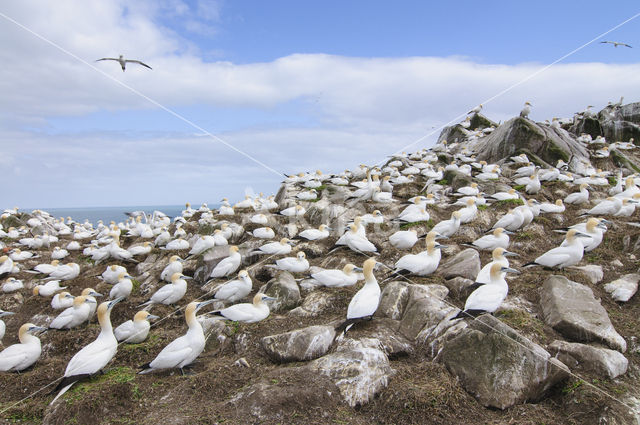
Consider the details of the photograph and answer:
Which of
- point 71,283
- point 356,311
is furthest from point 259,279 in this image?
point 71,283

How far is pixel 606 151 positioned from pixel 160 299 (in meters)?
25.0

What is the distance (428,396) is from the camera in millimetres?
5691

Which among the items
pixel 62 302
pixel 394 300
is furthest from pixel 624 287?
pixel 62 302

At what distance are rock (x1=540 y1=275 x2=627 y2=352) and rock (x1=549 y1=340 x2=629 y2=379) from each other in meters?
0.40

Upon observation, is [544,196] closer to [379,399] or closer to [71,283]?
[379,399]

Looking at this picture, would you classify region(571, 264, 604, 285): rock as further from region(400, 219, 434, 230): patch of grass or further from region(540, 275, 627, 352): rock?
region(400, 219, 434, 230): patch of grass

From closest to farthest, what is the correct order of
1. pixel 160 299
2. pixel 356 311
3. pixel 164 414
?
pixel 164 414 < pixel 356 311 < pixel 160 299

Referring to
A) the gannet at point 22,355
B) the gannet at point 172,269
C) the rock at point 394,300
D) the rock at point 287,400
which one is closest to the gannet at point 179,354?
the rock at point 287,400

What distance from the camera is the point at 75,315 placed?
10.5 metres

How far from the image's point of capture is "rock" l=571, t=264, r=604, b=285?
9070 mm

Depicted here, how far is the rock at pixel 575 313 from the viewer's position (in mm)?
6625

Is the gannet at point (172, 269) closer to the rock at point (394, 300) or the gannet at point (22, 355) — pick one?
the gannet at point (22, 355)

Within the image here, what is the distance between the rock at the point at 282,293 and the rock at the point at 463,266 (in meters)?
3.54

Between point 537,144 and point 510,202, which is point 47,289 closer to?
point 510,202
